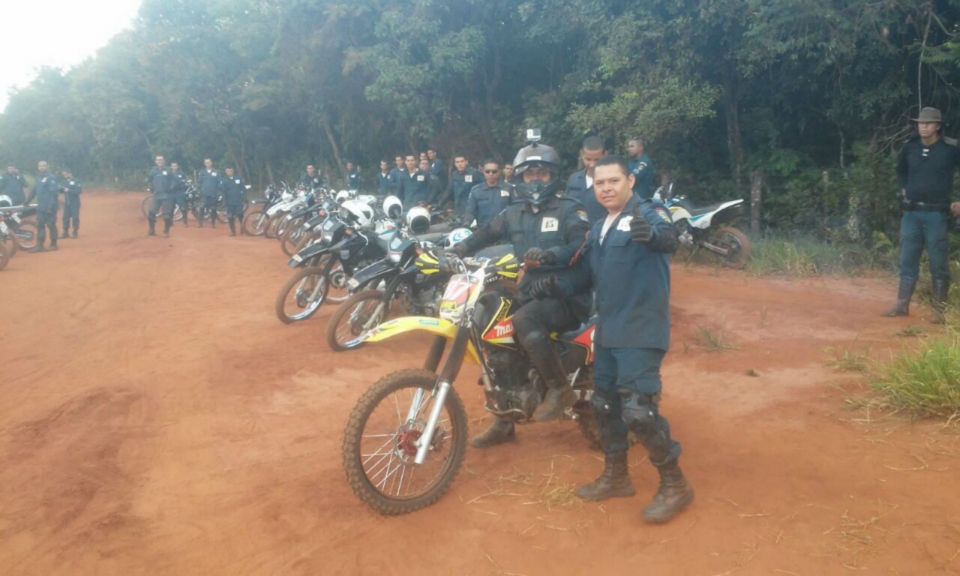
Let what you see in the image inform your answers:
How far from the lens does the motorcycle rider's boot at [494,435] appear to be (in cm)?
443

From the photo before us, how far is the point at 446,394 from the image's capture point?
3674mm

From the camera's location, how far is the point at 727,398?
16.7 ft

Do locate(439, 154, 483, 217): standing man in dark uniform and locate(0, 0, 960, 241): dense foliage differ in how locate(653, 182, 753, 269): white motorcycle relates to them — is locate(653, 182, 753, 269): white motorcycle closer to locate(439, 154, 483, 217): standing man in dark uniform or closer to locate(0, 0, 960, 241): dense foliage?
locate(0, 0, 960, 241): dense foliage

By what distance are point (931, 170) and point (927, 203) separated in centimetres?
29

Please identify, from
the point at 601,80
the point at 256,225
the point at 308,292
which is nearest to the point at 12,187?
the point at 256,225

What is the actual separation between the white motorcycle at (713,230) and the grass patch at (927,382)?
17.8 feet

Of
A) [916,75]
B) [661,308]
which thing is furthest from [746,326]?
[916,75]

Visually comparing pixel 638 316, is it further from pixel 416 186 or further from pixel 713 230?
pixel 416 186

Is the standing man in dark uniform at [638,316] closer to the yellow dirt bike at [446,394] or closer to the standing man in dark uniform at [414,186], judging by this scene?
the yellow dirt bike at [446,394]

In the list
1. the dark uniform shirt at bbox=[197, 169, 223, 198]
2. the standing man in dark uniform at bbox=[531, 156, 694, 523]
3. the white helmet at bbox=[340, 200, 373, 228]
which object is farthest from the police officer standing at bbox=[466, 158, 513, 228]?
the dark uniform shirt at bbox=[197, 169, 223, 198]

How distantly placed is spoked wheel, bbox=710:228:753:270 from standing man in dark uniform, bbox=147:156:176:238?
11.7 m

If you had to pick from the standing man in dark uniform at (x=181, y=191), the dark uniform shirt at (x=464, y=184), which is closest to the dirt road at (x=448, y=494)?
the dark uniform shirt at (x=464, y=184)

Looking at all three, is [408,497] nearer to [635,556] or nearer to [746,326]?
[635,556]

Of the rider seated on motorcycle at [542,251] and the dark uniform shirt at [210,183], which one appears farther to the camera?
the dark uniform shirt at [210,183]
